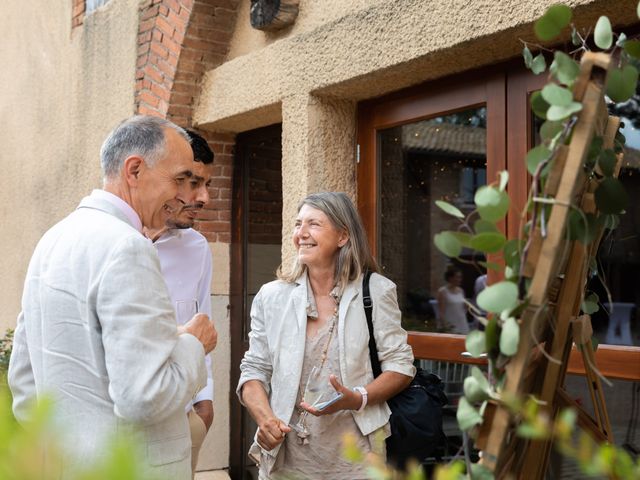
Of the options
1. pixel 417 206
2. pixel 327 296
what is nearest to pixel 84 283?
pixel 327 296

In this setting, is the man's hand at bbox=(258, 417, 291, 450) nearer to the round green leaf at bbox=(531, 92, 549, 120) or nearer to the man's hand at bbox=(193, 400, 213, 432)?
the man's hand at bbox=(193, 400, 213, 432)

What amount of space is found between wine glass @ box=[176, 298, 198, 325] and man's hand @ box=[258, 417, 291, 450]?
2.10 feet

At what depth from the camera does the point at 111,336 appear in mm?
1915

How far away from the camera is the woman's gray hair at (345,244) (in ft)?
10.6

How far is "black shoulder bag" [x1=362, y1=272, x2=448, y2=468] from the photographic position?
301cm

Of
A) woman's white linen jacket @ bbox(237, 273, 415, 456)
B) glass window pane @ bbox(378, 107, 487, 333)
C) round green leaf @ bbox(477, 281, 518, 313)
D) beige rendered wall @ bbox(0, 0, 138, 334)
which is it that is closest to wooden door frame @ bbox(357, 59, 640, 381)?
glass window pane @ bbox(378, 107, 487, 333)

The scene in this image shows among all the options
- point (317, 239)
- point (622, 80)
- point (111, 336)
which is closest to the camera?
point (622, 80)

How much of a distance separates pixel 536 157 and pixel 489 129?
7.90ft

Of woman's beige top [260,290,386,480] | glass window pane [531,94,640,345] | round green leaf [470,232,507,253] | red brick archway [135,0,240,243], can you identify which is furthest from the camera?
red brick archway [135,0,240,243]

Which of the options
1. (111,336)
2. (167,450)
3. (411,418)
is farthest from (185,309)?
(111,336)

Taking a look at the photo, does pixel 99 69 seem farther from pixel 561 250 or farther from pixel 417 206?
pixel 561 250

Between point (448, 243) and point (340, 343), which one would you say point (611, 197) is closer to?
point (448, 243)

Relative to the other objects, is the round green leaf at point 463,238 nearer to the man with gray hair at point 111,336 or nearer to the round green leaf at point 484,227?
the round green leaf at point 484,227

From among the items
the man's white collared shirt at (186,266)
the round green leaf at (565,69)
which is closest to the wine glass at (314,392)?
the man's white collared shirt at (186,266)
